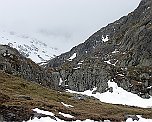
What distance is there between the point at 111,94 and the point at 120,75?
14.1 metres

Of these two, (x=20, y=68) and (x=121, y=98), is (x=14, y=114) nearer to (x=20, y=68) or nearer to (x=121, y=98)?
(x=20, y=68)

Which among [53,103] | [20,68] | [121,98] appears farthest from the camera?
[121,98]

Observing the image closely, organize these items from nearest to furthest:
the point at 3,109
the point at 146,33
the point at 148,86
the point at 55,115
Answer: the point at 3,109
the point at 55,115
the point at 148,86
the point at 146,33

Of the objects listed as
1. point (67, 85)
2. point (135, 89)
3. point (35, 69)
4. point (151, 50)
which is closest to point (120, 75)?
point (135, 89)

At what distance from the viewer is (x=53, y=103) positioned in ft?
189

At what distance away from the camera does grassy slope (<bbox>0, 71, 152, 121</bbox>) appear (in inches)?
1869

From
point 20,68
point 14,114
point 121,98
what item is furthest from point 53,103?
point 121,98

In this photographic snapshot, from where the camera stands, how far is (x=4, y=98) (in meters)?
45.9

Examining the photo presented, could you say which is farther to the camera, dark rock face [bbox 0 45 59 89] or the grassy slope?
dark rock face [bbox 0 45 59 89]

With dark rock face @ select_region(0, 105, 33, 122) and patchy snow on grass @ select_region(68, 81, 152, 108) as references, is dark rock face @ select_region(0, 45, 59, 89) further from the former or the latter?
dark rock face @ select_region(0, 105, 33, 122)

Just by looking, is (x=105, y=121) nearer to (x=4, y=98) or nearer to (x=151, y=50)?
(x=4, y=98)

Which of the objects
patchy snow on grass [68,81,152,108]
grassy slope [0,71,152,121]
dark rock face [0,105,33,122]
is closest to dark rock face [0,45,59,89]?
grassy slope [0,71,152,121]

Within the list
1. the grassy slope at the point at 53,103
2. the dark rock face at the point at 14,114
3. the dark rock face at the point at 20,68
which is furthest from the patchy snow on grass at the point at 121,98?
the dark rock face at the point at 14,114

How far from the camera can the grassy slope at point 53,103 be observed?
47469 millimetres
